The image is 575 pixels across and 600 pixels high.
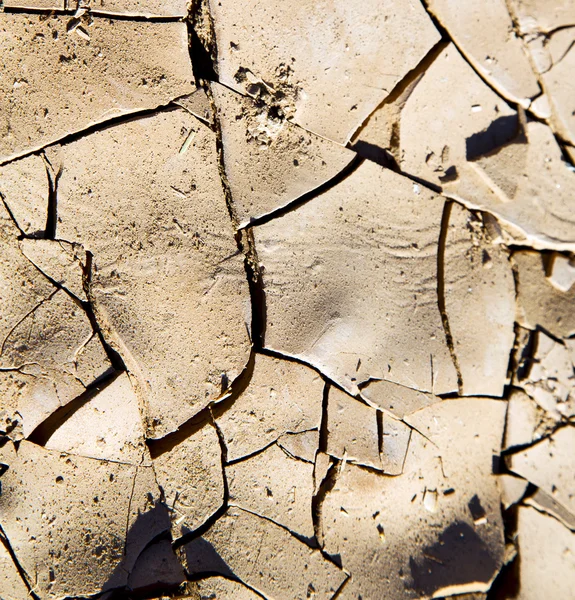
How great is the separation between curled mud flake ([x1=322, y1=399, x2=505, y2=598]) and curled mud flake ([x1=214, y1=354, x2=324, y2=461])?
0.33 m

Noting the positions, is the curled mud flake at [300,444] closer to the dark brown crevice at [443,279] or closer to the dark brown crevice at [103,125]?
the dark brown crevice at [443,279]

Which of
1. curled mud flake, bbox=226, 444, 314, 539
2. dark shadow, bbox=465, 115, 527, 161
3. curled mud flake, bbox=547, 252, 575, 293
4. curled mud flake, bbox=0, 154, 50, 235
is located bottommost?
curled mud flake, bbox=226, 444, 314, 539

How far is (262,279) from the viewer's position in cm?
191

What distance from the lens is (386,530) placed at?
6.43 ft

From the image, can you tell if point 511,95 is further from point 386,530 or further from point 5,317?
point 5,317

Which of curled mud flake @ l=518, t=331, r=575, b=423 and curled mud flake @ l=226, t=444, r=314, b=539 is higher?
curled mud flake @ l=518, t=331, r=575, b=423

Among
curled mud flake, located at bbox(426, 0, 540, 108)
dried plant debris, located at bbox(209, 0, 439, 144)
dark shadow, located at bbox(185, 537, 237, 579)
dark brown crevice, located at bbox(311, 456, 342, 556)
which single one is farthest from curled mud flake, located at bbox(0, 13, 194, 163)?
dark shadow, located at bbox(185, 537, 237, 579)

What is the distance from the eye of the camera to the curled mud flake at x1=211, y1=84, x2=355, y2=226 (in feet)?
6.24

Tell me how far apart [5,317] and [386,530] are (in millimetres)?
1980

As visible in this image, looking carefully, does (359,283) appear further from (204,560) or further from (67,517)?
(67,517)

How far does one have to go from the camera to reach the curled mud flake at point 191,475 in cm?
194

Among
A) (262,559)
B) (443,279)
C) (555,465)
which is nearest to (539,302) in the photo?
(443,279)

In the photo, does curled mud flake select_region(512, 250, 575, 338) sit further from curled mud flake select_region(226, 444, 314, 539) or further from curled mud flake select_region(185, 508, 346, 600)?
curled mud flake select_region(185, 508, 346, 600)

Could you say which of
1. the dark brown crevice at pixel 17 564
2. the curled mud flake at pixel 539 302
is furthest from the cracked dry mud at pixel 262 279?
the curled mud flake at pixel 539 302
